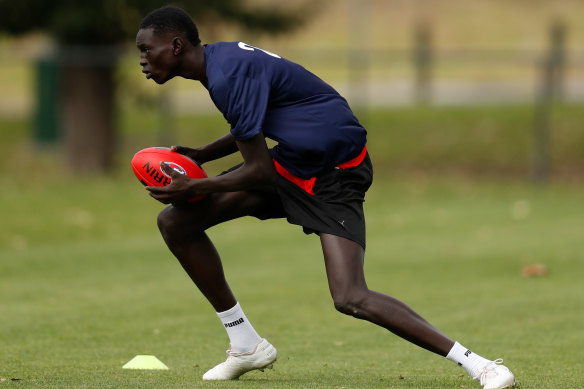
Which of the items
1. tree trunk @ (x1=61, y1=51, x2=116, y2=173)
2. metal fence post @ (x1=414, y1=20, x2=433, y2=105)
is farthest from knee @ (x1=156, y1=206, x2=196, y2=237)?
metal fence post @ (x1=414, y1=20, x2=433, y2=105)

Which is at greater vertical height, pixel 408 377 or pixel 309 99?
pixel 309 99

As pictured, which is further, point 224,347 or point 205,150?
point 224,347

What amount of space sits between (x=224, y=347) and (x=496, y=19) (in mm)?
43212

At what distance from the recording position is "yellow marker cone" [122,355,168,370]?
19.3ft

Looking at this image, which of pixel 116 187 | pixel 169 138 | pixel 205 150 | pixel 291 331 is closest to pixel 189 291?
pixel 291 331

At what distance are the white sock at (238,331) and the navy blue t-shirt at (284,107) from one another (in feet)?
3.07

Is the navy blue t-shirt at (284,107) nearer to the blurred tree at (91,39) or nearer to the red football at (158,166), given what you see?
the red football at (158,166)

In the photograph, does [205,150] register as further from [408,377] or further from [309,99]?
[408,377]

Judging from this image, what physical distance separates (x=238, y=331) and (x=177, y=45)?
5.55 ft

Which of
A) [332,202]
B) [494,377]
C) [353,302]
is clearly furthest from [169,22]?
[494,377]

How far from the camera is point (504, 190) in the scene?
57.5 feet

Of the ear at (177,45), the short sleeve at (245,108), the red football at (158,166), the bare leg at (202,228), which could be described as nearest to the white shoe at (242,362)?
the bare leg at (202,228)

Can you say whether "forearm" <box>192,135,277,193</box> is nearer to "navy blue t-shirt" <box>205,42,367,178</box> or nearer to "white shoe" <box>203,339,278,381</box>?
"navy blue t-shirt" <box>205,42,367,178</box>

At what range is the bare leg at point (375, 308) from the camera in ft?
16.7
